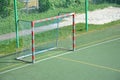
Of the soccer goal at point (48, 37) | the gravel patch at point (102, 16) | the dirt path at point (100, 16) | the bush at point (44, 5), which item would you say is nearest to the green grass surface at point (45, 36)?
the soccer goal at point (48, 37)

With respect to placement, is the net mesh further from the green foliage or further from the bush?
the bush

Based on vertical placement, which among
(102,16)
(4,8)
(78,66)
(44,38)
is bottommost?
(78,66)

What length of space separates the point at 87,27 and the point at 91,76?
22.0 feet

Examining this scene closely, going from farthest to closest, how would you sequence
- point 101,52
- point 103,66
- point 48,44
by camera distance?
point 48,44
point 101,52
point 103,66

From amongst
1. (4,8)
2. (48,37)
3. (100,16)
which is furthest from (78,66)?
(100,16)

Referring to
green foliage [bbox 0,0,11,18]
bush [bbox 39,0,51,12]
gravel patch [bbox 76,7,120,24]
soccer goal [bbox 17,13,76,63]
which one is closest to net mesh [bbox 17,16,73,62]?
soccer goal [bbox 17,13,76,63]

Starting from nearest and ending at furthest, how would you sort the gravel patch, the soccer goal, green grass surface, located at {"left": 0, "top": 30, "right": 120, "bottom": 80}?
1. green grass surface, located at {"left": 0, "top": 30, "right": 120, "bottom": 80}
2. the soccer goal
3. the gravel patch

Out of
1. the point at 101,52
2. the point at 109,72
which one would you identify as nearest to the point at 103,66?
the point at 109,72

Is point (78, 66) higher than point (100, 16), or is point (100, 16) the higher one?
point (100, 16)

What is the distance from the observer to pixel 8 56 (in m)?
13.3

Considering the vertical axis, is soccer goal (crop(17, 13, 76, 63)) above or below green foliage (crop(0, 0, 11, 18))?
below

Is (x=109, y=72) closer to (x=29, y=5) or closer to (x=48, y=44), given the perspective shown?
(x=48, y=44)

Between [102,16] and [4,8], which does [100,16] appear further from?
[4,8]

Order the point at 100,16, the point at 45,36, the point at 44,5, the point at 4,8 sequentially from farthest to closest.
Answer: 1. the point at 100,16
2. the point at 44,5
3. the point at 45,36
4. the point at 4,8
